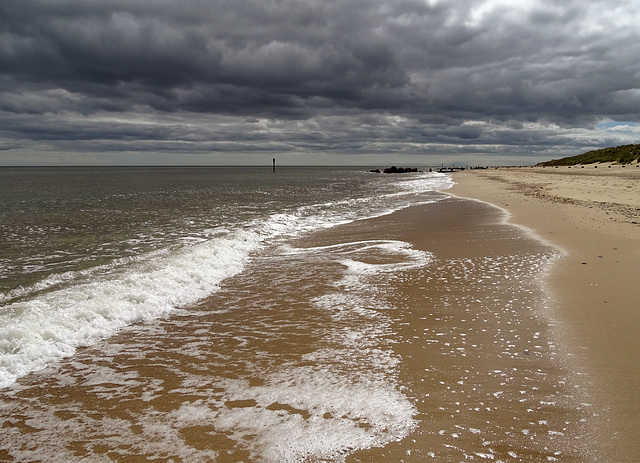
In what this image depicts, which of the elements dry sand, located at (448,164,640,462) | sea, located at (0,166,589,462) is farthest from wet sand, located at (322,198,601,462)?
dry sand, located at (448,164,640,462)

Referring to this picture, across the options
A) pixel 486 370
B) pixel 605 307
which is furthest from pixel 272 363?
pixel 605 307

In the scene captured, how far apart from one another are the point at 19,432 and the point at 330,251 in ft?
28.4

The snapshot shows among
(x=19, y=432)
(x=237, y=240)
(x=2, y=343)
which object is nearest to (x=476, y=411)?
(x=19, y=432)

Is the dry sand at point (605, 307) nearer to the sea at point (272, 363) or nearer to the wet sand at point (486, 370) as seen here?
the wet sand at point (486, 370)

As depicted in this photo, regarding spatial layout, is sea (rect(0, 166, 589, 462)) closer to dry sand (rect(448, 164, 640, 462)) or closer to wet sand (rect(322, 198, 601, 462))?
wet sand (rect(322, 198, 601, 462))

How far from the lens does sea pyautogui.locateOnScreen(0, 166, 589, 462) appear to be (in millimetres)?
3359

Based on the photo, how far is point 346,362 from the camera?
15.5ft

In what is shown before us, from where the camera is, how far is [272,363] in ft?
15.7

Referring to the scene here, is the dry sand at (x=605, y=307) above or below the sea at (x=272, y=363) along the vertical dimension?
above

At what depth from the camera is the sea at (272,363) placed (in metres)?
3.36

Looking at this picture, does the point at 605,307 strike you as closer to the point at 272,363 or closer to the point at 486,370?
the point at 486,370

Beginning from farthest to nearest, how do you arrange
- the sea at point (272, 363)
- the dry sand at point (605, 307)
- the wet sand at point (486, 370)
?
the dry sand at point (605, 307), the sea at point (272, 363), the wet sand at point (486, 370)

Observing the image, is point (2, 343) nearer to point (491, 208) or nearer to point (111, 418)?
point (111, 418)

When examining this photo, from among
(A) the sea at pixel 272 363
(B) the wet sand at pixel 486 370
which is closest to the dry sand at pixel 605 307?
(B) the wet sand at pixel 486 370
